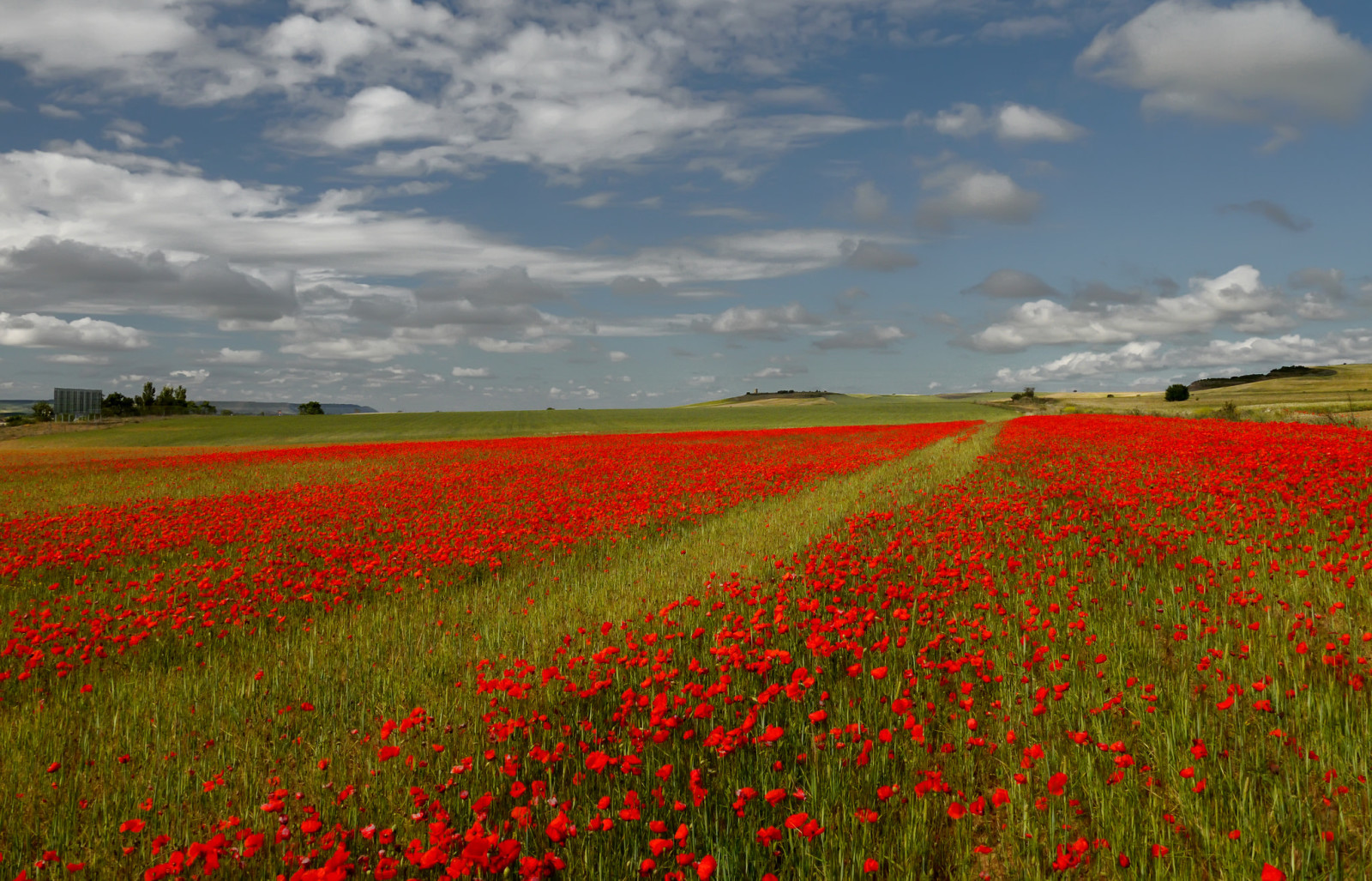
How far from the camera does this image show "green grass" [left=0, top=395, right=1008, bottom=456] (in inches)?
2650

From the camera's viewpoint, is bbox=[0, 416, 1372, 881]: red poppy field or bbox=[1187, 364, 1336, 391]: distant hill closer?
bbox=[0, 416, 1372, 881]: red poppy field

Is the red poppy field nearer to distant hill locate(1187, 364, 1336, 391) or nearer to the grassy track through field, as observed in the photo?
the grassy track through field

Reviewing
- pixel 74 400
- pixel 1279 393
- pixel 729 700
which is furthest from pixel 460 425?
pixel 74 400

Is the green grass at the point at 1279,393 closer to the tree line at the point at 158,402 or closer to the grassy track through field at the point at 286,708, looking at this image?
the grassy track through field at the point at 286,708

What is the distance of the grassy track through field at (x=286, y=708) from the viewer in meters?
3.99

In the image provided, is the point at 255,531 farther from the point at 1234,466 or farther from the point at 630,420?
the point at 630,420

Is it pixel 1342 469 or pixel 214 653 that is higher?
pixel 1342 469

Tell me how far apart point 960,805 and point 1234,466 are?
14.3 meters

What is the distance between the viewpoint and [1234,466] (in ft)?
45.3

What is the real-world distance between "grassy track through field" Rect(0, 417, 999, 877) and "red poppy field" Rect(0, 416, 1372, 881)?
37mm

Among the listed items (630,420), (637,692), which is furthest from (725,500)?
(630,420)

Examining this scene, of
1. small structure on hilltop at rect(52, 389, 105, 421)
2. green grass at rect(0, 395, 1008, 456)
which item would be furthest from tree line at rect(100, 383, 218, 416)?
green grass at rect(0, 395, 1008, 456)

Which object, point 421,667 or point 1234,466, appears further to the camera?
point 1234,466

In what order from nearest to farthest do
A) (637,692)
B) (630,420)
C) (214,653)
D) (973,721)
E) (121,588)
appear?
(973,721) < (637,692) < (214,653) < (121,588) < (630,420)
